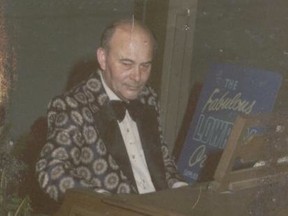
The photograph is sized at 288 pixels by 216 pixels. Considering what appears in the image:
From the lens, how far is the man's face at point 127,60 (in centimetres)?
346

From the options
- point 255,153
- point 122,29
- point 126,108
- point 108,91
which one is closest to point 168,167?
point 126,108

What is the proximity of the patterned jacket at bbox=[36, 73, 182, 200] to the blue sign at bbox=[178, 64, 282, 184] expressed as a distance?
4.80 ft

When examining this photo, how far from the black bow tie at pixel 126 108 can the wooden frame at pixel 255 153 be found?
38.5 inches

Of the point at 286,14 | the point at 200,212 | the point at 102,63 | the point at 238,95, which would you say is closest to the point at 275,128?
the point at 200,212

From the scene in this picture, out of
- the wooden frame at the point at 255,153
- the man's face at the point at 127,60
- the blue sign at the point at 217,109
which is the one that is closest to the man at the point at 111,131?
the man's face at the point at 127,60

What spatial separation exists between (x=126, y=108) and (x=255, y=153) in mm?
1118

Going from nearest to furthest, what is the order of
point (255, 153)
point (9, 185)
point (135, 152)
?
point (255, 153)
point (135, 152)
point (9, 185)

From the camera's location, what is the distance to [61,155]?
10.4 feet

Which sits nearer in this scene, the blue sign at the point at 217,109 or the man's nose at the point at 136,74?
the man's nose at the point at 136,74

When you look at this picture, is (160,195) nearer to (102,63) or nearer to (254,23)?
(102,63)

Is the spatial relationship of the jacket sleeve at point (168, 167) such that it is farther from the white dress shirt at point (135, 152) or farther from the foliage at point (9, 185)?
the foliage at point (9, 185)

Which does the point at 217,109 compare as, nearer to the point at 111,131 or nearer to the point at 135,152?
the point at 135,152

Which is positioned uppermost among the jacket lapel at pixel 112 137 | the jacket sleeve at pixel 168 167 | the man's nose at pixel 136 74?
the man's nose at pixel 136 74

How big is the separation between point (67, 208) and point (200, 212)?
0.54 meters
